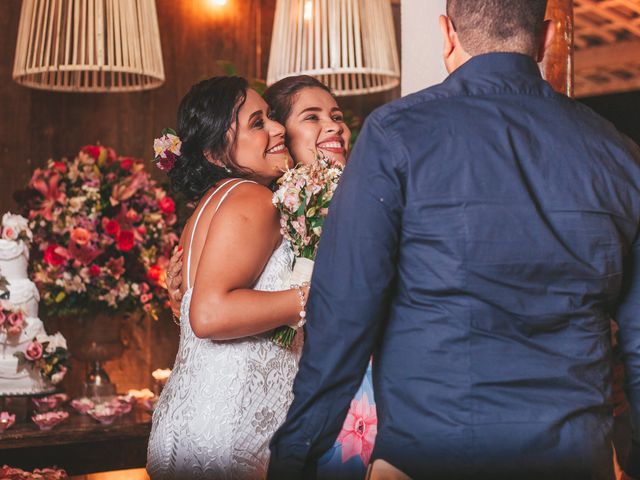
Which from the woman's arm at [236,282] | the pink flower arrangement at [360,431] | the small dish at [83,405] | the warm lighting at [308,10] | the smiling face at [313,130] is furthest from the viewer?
the small dish at [83,405]

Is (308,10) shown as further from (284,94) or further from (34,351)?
(34,351)

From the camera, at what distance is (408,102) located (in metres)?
1.29

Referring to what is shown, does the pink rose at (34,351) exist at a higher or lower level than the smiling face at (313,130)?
lower

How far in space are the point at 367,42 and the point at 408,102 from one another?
1861mm

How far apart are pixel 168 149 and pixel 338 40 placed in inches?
38.9

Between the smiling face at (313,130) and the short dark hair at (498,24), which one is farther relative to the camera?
the smiling face at (313,130)

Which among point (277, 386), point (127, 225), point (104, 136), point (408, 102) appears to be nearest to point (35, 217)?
point (127, 225)

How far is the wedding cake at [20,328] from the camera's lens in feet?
9.80

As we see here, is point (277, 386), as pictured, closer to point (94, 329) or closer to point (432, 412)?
point (432, 412)

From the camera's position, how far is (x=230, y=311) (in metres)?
1.90

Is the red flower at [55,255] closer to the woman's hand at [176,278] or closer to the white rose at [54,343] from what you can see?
the white rose at [54,343]

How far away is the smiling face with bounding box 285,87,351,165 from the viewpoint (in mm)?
2490

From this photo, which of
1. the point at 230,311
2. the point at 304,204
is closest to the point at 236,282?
the point at 230,311

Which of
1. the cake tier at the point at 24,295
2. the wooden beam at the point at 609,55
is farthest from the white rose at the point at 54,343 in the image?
the wooden beam at the point at 609,55
